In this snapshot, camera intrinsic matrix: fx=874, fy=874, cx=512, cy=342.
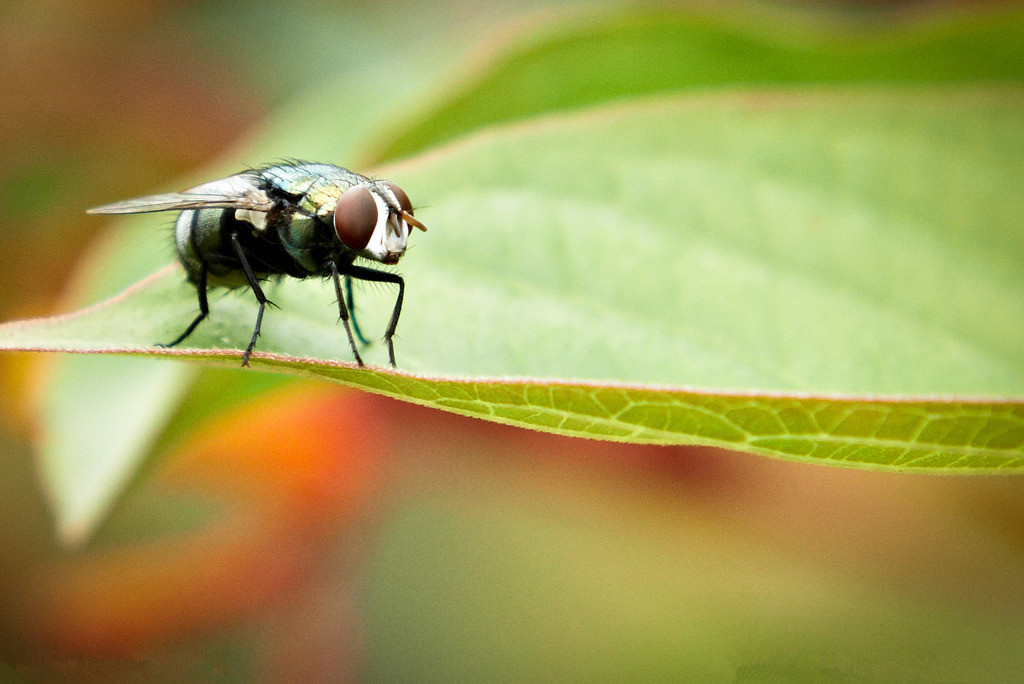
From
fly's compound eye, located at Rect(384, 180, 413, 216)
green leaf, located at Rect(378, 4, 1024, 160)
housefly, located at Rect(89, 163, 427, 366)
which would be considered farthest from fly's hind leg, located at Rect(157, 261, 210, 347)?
green leaf, located at Rect(378, 4, 1024, 160)

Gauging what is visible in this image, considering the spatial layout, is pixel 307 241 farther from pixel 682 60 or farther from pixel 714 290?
pixel 682 60

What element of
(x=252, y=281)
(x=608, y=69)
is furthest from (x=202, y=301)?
(x=608, y=69)

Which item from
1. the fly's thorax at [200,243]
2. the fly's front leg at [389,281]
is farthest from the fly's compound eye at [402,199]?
the fly's thorax at [200,243]

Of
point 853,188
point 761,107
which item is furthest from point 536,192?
point 853,188

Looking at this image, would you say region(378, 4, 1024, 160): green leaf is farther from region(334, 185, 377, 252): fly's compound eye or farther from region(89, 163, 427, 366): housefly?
region(334, 185, 377, 252): fly's compound eye

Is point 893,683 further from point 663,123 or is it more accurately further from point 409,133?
point 409,133

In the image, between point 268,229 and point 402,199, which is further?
point 268,229

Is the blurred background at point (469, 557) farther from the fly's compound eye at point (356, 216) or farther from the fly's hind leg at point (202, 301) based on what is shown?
the fly's compound eye at point (356, 216)
